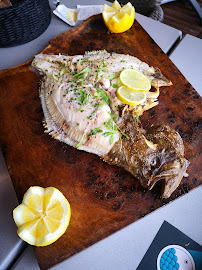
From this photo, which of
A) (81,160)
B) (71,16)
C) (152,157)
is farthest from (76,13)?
(152,157)

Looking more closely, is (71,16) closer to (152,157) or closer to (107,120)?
(107,120)

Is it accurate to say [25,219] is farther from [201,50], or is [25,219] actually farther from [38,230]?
[201,50]

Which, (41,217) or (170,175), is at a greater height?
(170,175)

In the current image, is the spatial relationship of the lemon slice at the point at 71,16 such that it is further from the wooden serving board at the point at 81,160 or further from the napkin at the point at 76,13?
the wooden serving board at the point at 81,160

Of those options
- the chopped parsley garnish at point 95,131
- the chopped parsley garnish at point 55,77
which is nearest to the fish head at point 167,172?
the chopped parsley garnish at point 95,131

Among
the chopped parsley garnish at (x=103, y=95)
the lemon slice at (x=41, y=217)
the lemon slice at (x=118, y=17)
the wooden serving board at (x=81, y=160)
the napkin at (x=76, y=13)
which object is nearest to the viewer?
the lemon slice at (x=41, y=217)

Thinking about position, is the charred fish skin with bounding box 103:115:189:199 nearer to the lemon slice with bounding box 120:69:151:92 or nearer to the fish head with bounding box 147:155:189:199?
the fish head with bounding box 147:155:189:199

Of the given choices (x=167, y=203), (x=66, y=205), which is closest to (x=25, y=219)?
(x=66, y=205)

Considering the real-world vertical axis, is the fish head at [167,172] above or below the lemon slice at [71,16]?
above
